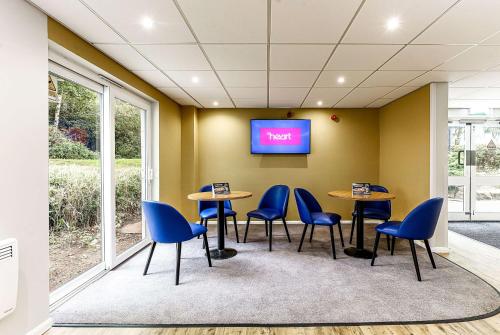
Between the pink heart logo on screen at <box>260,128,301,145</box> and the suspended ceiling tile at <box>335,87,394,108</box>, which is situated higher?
the suspended ceiling tile at <box>335,87,394,108</box>

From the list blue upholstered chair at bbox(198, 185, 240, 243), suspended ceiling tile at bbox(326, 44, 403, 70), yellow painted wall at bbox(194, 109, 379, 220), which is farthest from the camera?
yellow painted wall at bbox(194, 109, 379, 220)

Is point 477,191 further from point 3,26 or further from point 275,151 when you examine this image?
point 3,26

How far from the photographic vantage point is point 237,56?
9.59 ft

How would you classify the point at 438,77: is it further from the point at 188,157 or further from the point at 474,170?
the point at 188,157

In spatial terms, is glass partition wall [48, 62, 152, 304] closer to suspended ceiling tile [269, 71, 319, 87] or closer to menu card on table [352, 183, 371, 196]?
suspended ceiling tile [269, 71, 319, 87]

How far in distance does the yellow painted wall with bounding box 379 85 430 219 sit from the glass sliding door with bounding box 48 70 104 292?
4700 millimetres

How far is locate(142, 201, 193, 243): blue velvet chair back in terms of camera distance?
2.72 meters

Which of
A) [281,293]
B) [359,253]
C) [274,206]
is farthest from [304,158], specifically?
[281,293]

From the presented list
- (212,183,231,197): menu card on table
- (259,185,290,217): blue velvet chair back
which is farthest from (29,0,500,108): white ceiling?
(259,185,290,217): blue velvet chair back

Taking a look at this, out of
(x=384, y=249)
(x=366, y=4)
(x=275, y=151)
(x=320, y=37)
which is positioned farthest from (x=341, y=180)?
(x=366, y=4)

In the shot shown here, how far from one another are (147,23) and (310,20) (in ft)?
4.70

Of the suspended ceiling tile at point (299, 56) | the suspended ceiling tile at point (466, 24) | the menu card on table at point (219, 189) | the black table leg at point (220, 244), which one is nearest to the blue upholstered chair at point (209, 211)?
the black table leg at point (220, 244)

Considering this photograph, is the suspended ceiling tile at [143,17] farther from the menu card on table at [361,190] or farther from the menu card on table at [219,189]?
the menu card on table at [361,190]

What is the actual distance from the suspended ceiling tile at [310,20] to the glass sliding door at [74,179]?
2.17m
